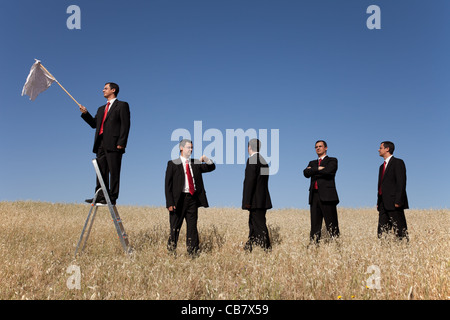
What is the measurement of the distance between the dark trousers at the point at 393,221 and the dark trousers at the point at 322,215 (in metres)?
1.38

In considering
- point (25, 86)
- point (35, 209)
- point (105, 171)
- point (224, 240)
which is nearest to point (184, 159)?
point (105, 171)

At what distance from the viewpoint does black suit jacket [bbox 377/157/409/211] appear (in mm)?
9016

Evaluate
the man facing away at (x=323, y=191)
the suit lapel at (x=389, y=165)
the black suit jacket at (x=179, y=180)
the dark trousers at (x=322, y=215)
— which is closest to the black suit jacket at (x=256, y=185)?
the black suit jacket at (x=179, y=180)

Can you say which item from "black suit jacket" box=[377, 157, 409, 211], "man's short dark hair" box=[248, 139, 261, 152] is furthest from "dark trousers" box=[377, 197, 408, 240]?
"man's short dark hair" box=[248, 139, 261, 152]

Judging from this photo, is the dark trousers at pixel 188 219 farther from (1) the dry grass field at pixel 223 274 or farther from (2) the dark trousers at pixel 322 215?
(2) the dark trousers at pixel 322 215

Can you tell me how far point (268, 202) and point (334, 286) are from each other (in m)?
4.07

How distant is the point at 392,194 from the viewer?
923 cm

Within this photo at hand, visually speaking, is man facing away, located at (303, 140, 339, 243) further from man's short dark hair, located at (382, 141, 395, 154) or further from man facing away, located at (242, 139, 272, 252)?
man's short dark hair, located at (382, 141, 395, 154)

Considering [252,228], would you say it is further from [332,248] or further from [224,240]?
[332,248]

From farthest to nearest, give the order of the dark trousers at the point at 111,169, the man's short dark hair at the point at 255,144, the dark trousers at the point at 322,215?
1. the dark trousers at the point at 322,215
2. the man's short dark hair at the point at 255,144
3. the dark trousers at the point at 111,169

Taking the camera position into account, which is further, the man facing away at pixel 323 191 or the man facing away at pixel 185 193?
the man facing away at pixel 323 191

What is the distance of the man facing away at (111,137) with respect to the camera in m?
7.26

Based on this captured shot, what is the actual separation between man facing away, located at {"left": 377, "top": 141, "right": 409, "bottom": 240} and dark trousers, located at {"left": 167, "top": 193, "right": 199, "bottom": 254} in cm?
531

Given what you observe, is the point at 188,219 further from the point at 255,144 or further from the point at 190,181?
the point at 255,144
